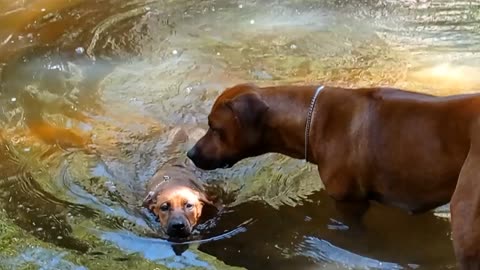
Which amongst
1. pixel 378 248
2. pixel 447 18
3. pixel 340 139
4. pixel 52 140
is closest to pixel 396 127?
pixel 340 139

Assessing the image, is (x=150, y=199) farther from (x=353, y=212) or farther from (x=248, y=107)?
(x=353, y=212)

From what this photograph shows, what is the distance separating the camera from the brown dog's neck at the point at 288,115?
4.58 metres

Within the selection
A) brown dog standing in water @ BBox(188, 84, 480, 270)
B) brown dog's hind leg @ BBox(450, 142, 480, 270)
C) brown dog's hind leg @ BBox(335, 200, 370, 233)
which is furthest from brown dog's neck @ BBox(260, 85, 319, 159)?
brown dog's hind leg @ BBox(450, 142, 480, 270)

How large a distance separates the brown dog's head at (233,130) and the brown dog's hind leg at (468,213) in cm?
128

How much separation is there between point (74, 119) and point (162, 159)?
3.27ft

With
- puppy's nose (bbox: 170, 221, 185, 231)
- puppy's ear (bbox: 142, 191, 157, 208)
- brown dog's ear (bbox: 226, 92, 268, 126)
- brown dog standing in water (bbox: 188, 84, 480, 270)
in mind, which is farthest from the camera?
puppy's ear (bbox: 142, 191, 157, 208)

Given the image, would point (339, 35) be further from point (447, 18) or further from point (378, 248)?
point (378, 248)

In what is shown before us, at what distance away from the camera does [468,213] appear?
3.67 metres

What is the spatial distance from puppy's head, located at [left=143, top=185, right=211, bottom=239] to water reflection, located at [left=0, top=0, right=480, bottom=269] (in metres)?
0.10

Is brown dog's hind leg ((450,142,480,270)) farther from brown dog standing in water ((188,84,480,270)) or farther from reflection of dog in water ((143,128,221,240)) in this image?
reflection of dog in water ((143,128,221,240))

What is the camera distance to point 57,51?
24.9 feet

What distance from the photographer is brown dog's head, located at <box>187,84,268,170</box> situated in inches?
180

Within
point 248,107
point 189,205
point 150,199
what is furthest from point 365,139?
point 150,199

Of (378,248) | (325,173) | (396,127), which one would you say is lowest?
(378,248)
